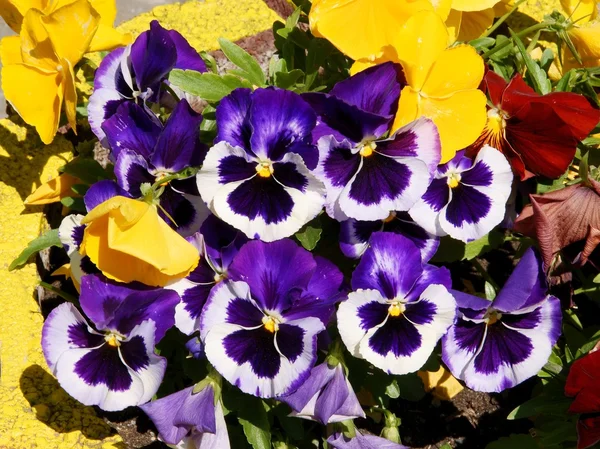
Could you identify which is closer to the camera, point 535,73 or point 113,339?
point 113,339

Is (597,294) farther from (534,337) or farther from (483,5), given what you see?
(483,5)

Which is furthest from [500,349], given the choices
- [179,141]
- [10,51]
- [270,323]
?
[10,51]

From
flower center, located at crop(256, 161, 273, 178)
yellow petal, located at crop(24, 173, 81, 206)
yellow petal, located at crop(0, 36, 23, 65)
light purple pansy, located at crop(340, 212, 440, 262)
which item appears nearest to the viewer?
flower center, located at crop(256, 161, 273, 178)

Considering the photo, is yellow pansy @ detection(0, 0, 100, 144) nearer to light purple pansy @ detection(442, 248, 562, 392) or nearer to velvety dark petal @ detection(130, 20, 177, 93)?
velvety dark petal @ detection(130, 20, 177, 93)

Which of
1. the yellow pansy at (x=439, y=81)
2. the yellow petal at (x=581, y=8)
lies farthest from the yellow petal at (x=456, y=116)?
the yellow petal at (x=581, y=8)

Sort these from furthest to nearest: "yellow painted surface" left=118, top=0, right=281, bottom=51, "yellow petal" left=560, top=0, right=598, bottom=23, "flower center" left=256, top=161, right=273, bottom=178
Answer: "yellow painted surface" left=118, top=0, right=281, bottom=51 → "yellow petal" left=560, top=0, right=598, bottom=23 → "flower center" left=256, top=161, right=273, bottom=178

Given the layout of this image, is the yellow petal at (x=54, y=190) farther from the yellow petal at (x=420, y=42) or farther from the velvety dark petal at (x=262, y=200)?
Result: the yellow petal at (x=420, y=42)

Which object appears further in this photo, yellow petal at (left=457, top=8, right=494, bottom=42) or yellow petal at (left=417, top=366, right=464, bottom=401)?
yellow petal at (left=417, top=366, right=464, bottom=401)

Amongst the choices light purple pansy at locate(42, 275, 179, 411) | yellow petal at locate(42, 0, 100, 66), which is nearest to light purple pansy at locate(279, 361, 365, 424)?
light purple pansy at locate(42, 275, 179, 411)

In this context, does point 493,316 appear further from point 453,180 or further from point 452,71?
point 452,71
